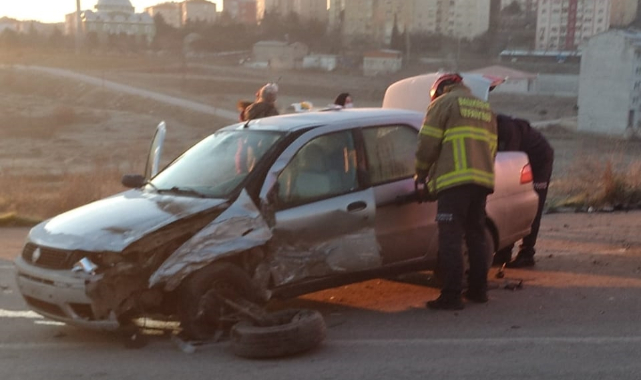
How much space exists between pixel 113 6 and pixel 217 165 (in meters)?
113

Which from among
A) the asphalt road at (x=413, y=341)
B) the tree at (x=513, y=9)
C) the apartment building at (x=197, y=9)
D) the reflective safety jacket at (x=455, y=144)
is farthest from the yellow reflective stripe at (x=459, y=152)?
the apartment building at (x=197, y=9)

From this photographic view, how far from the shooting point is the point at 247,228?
19.3ft

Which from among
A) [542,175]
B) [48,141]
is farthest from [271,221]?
[48,141]

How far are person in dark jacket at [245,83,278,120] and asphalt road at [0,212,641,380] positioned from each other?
96.9 inches

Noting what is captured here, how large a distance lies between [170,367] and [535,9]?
100951 millimetres

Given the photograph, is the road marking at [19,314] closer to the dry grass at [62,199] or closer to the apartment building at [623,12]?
the dry grass at [62,199]

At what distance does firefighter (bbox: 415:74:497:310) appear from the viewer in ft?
21.1

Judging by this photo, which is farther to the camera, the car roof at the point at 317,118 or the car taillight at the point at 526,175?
the car taillight at the point at 526,175

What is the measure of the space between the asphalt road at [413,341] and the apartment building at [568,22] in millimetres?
89063

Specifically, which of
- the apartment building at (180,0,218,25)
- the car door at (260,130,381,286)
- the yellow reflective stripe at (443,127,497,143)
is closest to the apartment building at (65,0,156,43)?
the apartment building at (180,0,218,25)

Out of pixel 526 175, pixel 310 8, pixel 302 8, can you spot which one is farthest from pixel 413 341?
pixel 310 8

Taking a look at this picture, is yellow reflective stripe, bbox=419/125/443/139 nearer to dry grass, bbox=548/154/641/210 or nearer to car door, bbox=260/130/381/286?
car door, bbox=260/130/381/286

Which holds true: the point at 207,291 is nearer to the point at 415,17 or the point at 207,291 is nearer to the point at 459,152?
the point at 459,152

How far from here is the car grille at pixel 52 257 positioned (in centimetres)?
547
